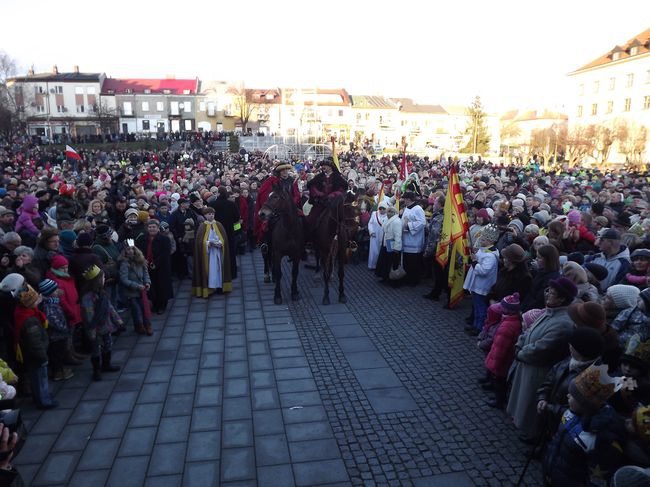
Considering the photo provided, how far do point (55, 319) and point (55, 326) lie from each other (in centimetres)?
9

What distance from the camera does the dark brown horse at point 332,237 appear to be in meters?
9.32

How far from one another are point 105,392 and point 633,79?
60082 millimetres

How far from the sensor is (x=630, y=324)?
14.3 ft

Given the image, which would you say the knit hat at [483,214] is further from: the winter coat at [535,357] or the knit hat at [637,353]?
the knit hat at [637,353]

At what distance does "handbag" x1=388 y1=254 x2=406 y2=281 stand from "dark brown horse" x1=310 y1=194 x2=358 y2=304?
1.25 m

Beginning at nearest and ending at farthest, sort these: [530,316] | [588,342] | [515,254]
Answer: [588,342]
[530,316]
[515,254]

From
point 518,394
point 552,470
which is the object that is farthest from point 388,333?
Answer: point 552,470

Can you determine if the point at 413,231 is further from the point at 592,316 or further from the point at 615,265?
the point at 592,316

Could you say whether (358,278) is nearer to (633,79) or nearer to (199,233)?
(199,233)

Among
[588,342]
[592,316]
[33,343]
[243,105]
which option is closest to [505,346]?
[592,316]

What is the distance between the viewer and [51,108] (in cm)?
6994

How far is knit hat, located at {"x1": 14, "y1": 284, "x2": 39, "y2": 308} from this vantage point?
512 centimetres

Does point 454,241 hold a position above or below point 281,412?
above

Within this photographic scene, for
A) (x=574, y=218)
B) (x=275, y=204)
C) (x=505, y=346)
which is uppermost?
(x=275, y=204)
